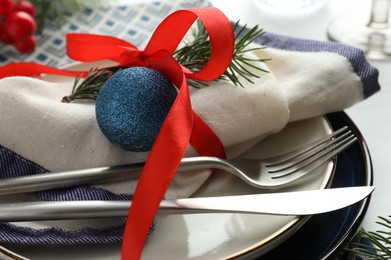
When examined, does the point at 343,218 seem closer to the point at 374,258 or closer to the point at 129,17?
the point at 374,258

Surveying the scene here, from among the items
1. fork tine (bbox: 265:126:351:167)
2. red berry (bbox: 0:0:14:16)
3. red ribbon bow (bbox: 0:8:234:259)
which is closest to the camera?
red ribbon bow (bbox: 0:8:234:259)

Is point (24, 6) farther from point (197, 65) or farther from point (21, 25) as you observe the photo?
point (197, 65)

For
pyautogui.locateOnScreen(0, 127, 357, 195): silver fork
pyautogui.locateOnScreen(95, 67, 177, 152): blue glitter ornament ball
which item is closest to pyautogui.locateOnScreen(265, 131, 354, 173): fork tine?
pyautogui.locateOnScreen(0, 127, 357, 195): silver fork

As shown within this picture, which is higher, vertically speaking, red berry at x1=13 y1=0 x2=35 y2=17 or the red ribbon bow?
the red ribbon bow

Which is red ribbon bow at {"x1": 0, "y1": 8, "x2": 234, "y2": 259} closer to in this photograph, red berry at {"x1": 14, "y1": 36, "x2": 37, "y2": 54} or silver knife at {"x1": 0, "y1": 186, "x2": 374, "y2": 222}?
silver knife at {"x1": 0, "y1": 186, "x2": 374, "y2": 222}

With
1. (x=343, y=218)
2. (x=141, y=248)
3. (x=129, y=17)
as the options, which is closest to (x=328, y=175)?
(x=343, y=218)

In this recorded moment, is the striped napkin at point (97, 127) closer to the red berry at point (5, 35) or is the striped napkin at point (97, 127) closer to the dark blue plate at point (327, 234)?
the dark blue plate at point (327, 234)

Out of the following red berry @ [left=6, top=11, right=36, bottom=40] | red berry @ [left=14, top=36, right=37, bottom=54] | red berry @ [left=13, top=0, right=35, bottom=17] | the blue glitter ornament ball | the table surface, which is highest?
the blue glitter ornament ball
